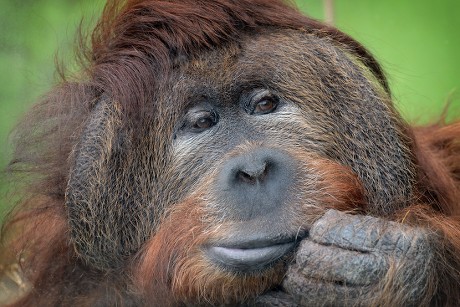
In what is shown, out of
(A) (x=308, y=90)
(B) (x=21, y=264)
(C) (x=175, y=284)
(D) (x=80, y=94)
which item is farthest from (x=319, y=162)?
(B) (x=21, y=264)

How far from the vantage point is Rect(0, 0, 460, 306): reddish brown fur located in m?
2.58

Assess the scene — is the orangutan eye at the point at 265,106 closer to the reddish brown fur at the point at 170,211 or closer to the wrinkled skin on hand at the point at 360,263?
the reddish brown fur at the point at 170,211

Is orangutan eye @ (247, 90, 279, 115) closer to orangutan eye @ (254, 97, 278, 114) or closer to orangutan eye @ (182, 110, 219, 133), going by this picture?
orangutan eye @ (254, 97, 278, 114)

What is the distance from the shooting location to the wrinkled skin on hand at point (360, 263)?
2342mm

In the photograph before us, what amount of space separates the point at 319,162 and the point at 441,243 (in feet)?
1.44

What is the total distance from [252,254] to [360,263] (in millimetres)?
302

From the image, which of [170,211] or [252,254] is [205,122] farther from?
[252,254]

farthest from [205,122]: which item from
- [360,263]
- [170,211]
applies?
[360,263]

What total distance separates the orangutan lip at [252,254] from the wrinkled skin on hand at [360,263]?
0.05 meters

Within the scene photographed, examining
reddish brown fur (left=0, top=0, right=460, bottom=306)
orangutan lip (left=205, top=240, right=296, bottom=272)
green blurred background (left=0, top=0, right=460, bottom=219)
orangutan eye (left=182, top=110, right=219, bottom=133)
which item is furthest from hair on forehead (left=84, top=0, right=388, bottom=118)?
green blurred background (left=0, top=0, right=460, bottom=219)

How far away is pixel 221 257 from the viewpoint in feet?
8.15

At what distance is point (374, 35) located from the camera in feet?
14.1

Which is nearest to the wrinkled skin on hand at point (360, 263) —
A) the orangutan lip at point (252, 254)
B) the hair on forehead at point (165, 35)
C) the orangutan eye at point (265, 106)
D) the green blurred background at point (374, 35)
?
the orangutan lip at point (252, 254)

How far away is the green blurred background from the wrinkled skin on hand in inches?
72.5
